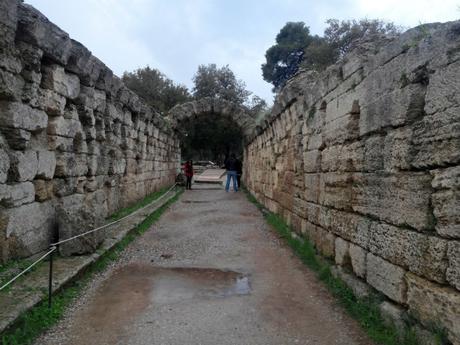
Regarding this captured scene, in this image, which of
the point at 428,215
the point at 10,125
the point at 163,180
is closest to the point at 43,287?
the point at 10,125

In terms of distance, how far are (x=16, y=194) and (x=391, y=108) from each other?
4142 millimetres

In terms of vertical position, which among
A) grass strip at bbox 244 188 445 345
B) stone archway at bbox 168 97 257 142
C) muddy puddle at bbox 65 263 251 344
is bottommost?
muddy puddle at bbox 65 263 251 344

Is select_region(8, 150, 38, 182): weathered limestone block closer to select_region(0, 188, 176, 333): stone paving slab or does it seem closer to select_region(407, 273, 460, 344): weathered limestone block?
select_region(0, 188, 176, 333): stone paving slab

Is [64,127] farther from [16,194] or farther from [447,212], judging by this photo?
[447,212]

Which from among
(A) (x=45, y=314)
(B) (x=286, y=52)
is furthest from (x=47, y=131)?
(B) (x=286, y=52)

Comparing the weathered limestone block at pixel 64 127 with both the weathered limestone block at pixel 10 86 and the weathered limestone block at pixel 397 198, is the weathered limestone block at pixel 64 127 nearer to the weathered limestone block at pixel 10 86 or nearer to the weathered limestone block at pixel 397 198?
the weathered limestone block at pixel 10 86

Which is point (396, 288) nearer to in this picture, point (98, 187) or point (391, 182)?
point (391, 182)

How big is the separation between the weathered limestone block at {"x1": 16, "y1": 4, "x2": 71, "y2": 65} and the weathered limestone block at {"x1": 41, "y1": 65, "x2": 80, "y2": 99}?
0.16m

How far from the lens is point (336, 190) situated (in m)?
5.68

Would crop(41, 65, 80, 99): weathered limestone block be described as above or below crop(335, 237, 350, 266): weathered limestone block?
above

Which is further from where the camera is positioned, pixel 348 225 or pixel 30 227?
pixel 30 227

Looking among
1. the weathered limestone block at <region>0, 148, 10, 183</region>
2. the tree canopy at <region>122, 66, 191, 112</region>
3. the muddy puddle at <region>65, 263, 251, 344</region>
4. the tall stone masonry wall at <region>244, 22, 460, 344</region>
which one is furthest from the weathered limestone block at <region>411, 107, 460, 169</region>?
the tree canopy at <region>122, 66, 191, 112</region>

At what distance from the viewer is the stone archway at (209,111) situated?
22.3 metres

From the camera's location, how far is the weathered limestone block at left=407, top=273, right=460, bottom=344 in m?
3.00
